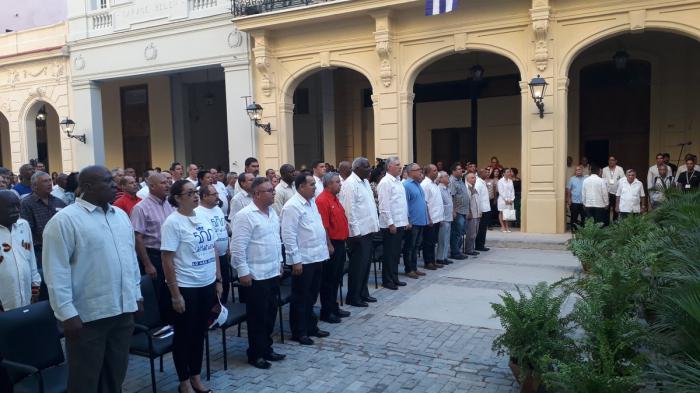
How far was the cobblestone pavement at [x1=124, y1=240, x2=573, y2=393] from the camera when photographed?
15.6 ft

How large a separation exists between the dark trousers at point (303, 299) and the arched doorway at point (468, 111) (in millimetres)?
12198

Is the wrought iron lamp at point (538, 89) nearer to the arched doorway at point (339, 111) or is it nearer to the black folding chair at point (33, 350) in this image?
the arched doorway at point (339, 111)

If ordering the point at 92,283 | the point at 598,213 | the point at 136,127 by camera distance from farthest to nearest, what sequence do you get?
the point at 136,127 → the point at 598,213 → the point at 92,283

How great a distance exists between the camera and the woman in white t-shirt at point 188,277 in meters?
4.41

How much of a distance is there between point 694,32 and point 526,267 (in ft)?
20.6

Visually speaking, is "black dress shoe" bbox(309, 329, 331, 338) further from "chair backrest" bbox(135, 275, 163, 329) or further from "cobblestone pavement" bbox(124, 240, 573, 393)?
"chair backrest" bbox(135, 275, 163, 329)

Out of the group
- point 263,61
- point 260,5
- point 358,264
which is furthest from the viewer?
point 263,61

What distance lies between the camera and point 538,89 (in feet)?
39.0

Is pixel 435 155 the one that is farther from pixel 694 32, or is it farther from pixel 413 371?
pixel 413 371

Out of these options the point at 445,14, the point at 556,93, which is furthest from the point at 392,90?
the point at 556,93

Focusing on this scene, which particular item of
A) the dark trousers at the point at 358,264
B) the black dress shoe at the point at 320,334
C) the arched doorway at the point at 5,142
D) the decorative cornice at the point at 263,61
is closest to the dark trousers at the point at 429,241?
the dark trousers at the point at 358,264

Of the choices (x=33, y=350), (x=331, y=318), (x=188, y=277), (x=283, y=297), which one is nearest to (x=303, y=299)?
(x=283, y=297)

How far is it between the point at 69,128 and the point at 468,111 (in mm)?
13458

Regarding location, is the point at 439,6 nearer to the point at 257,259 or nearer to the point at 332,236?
the point at 332,236
